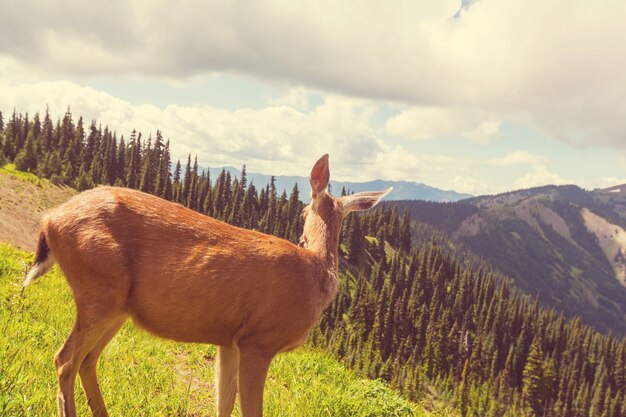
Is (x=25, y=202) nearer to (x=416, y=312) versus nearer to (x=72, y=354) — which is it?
(x=72, y=354)

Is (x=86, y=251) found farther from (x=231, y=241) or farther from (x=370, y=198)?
(x=370, y=198)

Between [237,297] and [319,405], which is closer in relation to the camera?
[237,297]

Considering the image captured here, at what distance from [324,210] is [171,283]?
2.55 metres

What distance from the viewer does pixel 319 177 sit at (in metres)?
6.09

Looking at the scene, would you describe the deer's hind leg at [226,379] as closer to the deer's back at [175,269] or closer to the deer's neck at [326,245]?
the deer's back at [175,269]

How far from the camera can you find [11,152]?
377 feet

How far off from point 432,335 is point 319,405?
143 meters

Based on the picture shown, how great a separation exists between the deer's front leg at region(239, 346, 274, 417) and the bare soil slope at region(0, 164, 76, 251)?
123ft

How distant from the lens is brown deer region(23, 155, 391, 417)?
169 inches

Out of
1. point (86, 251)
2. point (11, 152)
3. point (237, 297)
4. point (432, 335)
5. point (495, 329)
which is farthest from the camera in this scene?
point (495, 329)

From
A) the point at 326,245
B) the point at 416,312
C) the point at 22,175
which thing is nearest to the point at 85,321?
the point at 326,245

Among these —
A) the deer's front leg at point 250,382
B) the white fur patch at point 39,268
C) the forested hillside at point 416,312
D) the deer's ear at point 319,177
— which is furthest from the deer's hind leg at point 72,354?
the forested hillside at point 416,312

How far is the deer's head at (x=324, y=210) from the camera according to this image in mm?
5906

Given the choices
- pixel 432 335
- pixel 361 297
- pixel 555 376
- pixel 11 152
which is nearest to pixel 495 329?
pixel 555 376
